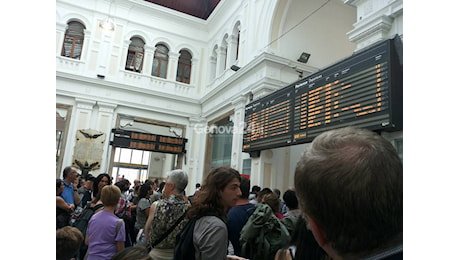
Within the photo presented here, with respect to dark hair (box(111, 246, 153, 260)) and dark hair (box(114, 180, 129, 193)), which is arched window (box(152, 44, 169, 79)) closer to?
dark hair (box(114, 180, 129, 193))

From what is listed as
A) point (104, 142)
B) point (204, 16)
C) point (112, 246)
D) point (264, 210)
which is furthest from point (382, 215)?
point (204, 16)

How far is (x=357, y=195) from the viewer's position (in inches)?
29.8

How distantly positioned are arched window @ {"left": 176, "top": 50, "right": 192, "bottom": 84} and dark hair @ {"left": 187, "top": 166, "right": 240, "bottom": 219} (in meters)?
12.0

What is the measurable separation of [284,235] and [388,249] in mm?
1587

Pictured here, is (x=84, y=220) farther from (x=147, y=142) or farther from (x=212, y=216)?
(x=147, y=142)

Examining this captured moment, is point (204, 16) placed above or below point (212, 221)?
above

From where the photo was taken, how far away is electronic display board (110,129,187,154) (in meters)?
11.9

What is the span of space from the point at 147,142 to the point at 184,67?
13.0ft

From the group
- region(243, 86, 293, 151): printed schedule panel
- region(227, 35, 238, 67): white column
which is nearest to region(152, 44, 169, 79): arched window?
region(227, 35, 238, 67): white column

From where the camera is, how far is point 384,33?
438cm

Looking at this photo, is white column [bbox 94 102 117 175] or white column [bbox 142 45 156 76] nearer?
white column [bbox 94 102 117 175]

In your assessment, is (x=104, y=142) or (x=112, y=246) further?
(x=104, y=142)

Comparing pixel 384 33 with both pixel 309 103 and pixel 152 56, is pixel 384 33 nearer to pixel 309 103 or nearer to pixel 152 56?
pixel 309 103

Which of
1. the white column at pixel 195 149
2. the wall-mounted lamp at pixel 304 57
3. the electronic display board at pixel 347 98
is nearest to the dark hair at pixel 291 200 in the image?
the electronic display board at pixel 347 98
